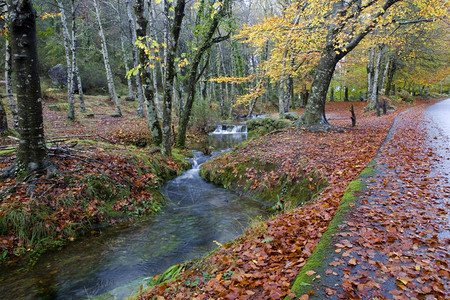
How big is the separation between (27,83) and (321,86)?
10723mm

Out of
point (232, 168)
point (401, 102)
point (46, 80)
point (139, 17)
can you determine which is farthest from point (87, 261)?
point (401, 102)

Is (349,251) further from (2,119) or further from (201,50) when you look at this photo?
(2,119)

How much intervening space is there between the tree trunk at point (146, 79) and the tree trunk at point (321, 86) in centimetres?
714

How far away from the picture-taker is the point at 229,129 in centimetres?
2092

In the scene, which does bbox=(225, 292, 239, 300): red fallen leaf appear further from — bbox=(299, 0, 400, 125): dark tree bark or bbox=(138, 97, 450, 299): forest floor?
bbox=(299, 0, 400, 125): dark tree bark


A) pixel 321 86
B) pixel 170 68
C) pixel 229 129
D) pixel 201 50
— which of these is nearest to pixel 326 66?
pixel 321 86

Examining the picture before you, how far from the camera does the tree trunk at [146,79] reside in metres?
8.46

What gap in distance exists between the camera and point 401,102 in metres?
30.4

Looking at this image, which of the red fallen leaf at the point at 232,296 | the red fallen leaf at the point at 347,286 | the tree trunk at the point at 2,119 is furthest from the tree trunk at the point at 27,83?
the red fallen leaf at the point at 347,286

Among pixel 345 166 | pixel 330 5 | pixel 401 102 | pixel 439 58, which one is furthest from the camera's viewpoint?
pixel 401 102

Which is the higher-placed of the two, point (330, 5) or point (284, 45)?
point (330, 5)

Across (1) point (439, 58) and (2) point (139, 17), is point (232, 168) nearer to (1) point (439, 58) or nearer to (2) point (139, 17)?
(2) point (139, 17)

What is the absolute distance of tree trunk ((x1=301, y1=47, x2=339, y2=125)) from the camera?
10817mm

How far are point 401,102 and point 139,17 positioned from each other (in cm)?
3384
